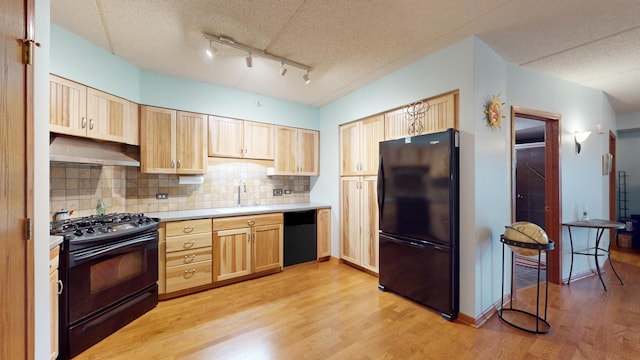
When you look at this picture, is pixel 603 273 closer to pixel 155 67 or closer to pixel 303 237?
pixel 303 237

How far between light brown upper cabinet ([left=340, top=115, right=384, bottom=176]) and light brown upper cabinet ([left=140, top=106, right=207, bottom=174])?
196 centimetres

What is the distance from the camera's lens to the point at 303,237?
12.2 ft

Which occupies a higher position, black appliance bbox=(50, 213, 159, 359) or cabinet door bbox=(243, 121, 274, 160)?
cabinet door bbox=(243, 121, 274, 160)

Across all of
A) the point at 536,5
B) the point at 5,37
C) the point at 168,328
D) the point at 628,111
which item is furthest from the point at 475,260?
the point at 628,111

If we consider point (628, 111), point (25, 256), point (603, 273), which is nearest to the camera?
point (25, 256)

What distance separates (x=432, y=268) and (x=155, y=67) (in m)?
3.69

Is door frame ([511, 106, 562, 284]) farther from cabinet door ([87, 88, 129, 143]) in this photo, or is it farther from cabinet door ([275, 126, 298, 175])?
cabinet door ([87, 88, 129, 143])

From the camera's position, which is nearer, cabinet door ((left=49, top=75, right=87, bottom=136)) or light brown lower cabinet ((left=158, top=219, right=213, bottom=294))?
cabinet door ((left=49, top=75, right=87, bottom=136))

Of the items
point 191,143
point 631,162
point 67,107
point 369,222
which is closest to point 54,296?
point 67,107

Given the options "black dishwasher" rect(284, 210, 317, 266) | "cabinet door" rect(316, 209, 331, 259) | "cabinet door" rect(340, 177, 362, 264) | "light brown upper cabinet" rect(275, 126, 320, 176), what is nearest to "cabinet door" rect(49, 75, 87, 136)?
"light brown upper cabinet" rect(275, 126, 320, 176)

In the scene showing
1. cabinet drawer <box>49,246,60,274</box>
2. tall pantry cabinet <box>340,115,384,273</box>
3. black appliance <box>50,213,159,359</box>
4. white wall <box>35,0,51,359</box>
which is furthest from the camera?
tall pantry cabinet <box>340,115,384,273</box>

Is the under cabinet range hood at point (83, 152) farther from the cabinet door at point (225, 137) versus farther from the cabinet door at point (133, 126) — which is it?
the cabinet door at point (225, 137)

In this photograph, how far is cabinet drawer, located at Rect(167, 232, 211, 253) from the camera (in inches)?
105

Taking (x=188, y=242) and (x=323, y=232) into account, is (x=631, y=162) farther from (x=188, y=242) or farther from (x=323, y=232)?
(x=188, y=242)
